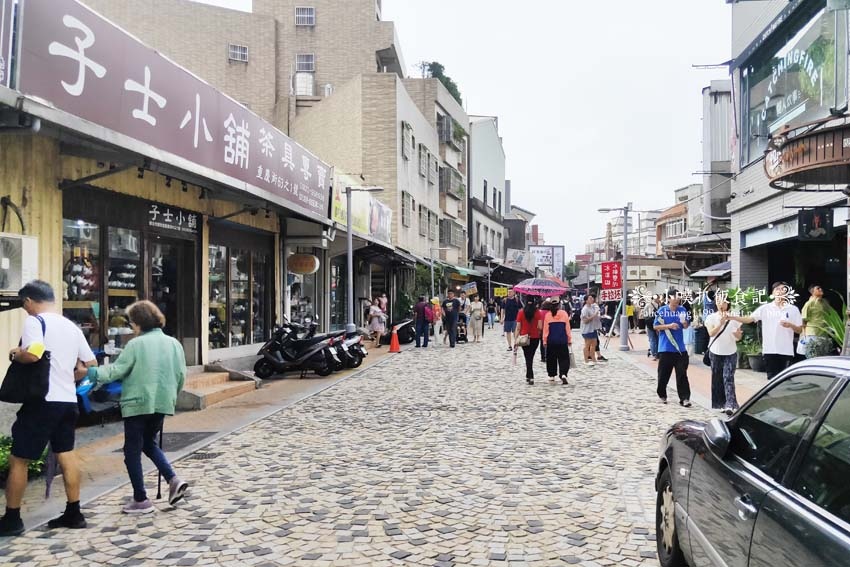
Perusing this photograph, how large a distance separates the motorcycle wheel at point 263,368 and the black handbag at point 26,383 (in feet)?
30.7

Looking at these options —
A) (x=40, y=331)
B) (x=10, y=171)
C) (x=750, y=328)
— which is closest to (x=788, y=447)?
(x=40, y=331)

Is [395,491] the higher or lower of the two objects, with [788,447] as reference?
lower

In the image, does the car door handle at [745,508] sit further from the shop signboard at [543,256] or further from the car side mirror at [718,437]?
the shop signboard at [543,256]

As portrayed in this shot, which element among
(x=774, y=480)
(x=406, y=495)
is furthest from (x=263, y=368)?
(x=774, y=480)

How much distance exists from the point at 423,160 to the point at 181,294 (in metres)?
→ 23.1

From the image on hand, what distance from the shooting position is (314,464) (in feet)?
23.0

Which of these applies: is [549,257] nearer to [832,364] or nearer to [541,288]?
[541,288]

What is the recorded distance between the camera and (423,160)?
3428 cm

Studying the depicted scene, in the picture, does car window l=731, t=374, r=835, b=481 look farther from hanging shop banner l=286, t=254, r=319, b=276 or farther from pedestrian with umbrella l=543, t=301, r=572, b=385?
hanging shop banner l=286, t=254, r=319, b=276

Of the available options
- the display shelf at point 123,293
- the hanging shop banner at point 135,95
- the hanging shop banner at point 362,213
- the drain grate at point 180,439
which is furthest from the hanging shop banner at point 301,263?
the drain grate at point 180,439

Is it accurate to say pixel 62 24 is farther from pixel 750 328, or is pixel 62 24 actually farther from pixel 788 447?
pixel 750 328

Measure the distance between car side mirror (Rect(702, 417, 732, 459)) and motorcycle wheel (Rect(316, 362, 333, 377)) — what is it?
11.3m

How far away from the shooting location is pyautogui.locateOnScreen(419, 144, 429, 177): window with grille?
33.8 meters

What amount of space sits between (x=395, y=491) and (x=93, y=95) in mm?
4911
